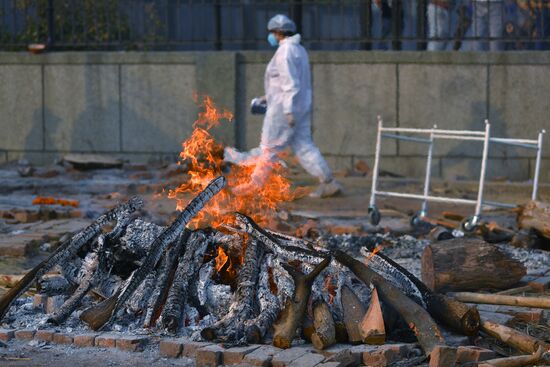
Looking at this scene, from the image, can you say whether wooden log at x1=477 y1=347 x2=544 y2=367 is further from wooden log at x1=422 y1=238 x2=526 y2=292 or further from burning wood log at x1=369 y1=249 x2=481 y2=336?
wooden log at x1=422 y1=238 x2=526 y2=292

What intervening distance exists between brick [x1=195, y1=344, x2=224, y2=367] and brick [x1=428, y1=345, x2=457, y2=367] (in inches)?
40.0

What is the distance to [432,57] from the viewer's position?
609 inches

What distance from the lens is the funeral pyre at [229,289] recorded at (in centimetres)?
608

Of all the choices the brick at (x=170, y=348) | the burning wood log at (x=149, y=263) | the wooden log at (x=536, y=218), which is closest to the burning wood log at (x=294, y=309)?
the brick at (x=170, y=348)

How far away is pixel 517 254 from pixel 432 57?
6.38m

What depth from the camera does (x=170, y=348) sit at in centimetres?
593

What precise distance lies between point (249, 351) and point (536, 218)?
4913mm

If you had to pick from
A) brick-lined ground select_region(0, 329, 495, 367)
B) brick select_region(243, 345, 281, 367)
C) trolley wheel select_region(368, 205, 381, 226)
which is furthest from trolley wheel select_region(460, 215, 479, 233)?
brick select_region(243, 345, 281, 367)

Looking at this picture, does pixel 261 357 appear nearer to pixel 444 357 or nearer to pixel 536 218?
pixel 444 357

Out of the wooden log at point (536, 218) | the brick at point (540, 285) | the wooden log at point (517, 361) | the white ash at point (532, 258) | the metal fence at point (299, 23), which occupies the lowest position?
the white ash at point (532, 258)

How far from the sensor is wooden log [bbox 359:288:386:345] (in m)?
5.92

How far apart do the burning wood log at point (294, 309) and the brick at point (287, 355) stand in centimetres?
6

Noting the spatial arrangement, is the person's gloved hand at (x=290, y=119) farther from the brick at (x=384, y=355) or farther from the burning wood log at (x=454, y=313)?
the brick at (x=384, y=355)

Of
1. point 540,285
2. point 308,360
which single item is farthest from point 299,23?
point 308,360
